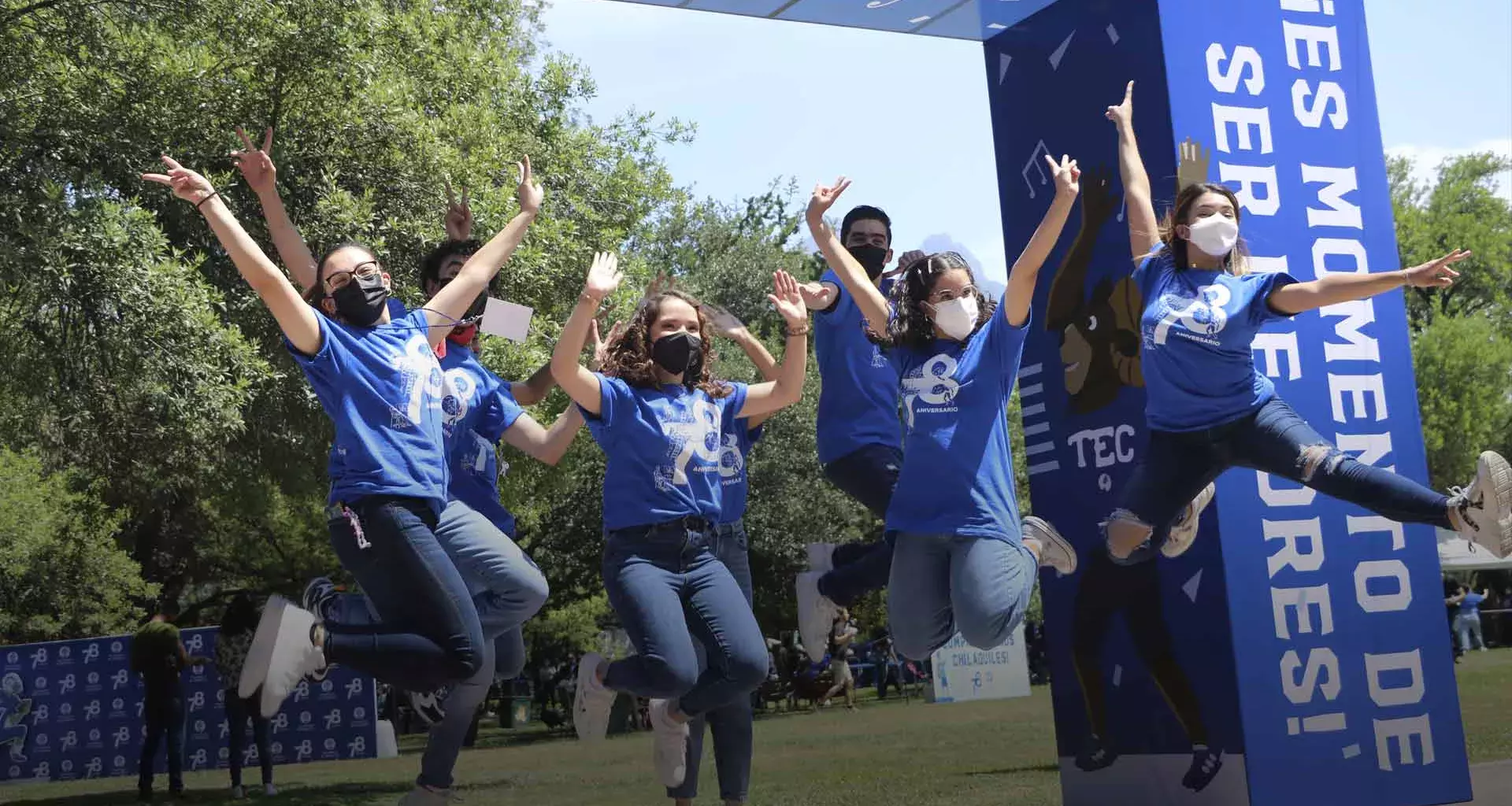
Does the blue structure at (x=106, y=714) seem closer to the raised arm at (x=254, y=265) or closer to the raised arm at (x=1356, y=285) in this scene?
the raised arm at (x=254, y=265)

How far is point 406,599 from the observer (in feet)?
16.9

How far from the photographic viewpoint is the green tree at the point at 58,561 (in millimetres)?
27547

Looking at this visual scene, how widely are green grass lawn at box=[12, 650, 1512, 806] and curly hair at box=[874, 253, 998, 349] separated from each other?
369 centimetres

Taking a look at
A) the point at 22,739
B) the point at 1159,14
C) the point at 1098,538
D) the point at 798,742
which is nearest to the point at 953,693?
the point at 798,742

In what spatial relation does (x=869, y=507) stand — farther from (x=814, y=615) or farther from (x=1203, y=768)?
(x=1203, y=768)

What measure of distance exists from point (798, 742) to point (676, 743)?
1067cm

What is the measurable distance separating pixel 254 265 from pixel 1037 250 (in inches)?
111

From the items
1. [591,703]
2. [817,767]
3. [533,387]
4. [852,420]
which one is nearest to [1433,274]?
[852,420]

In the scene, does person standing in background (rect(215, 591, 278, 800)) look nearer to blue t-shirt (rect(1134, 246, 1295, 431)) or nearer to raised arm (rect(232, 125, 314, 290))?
raised arm (rect(232, 125, 314, 290))

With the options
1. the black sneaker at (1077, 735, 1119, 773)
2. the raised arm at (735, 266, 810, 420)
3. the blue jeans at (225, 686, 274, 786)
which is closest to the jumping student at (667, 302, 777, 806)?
the raised arm at (735, 266, 810, 420)

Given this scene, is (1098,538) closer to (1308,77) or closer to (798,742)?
(1308,77)

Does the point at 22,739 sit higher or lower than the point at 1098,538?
lower

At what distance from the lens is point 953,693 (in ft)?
81.6

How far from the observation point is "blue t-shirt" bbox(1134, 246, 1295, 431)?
5969mm
